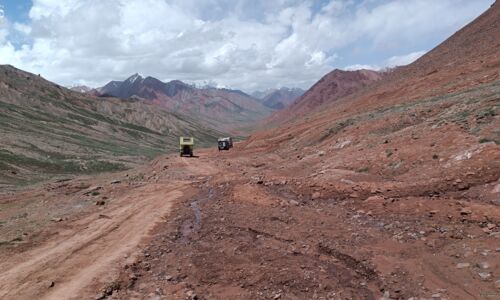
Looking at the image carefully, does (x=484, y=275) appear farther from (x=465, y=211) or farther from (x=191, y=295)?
(x=191, y=295)

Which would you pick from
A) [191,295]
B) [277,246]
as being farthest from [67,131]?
[191,295]

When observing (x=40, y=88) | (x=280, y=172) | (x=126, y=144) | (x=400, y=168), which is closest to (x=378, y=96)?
(x=280, y=172)

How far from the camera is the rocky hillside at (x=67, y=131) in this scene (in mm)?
63781

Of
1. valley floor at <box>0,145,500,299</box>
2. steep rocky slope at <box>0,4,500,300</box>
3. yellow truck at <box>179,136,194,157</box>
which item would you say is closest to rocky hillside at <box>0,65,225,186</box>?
yellow truck at <box>179,136,194,157</box>

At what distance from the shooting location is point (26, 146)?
2803 inches

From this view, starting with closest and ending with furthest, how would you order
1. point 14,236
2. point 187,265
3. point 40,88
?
point 187,265
point 14,236
point 40,88

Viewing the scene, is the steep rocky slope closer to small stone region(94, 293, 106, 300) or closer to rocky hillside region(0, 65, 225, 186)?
small stone region(94, 293, 106, 300)

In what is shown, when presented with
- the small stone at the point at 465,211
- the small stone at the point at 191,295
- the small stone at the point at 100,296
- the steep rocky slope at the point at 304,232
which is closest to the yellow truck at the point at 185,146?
the steep rocky slope at the point at 304,232

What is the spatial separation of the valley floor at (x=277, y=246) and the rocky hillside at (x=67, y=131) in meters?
36.9

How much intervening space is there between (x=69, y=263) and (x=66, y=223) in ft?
20.4

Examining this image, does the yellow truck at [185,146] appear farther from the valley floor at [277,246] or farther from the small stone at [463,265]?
the small stone at [463,265]

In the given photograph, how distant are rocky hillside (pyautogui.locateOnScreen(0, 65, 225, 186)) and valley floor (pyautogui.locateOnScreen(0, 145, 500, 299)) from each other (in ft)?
121

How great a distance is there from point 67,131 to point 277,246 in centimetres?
10761

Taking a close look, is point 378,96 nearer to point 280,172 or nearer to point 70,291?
point 280,172
